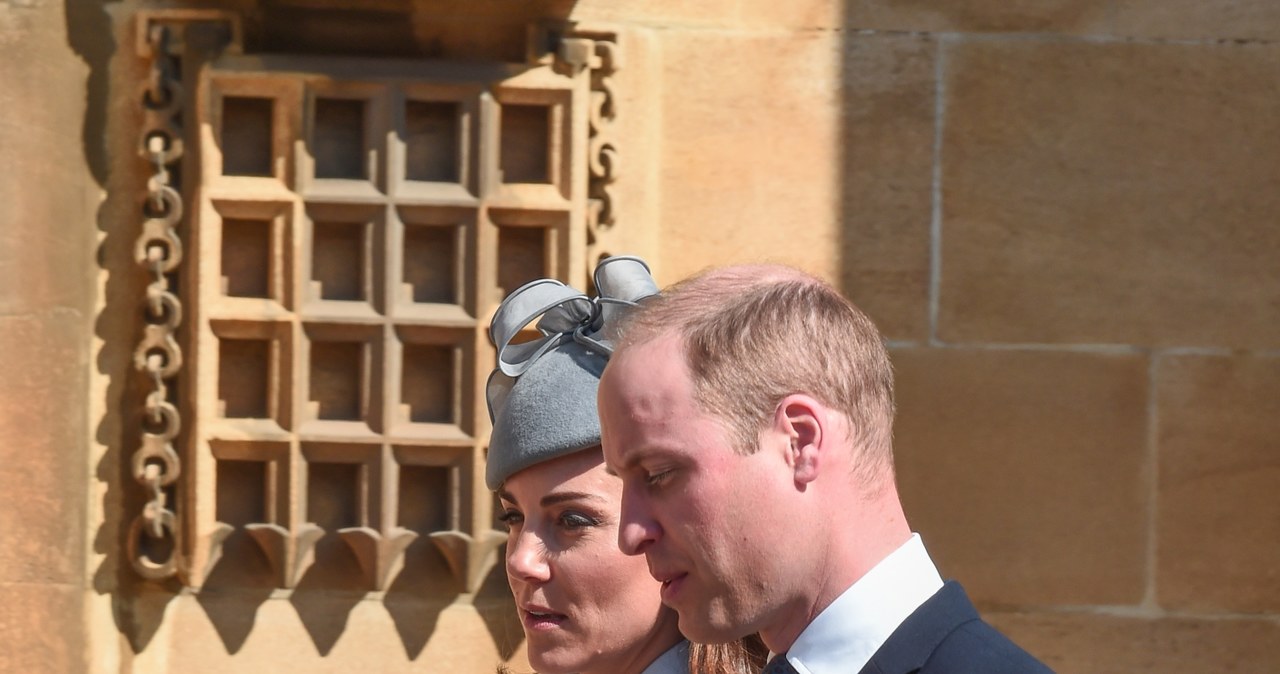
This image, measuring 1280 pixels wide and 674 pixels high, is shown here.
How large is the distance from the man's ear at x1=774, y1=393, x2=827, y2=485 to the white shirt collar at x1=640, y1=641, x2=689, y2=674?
649mm

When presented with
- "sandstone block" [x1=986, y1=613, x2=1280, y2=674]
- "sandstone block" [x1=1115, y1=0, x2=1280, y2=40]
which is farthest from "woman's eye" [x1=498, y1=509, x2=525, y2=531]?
"sandstone block" [x1=1115, y1=0, x2=1280, y2=40]

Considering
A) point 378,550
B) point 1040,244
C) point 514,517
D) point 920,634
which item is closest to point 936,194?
point 1040,244

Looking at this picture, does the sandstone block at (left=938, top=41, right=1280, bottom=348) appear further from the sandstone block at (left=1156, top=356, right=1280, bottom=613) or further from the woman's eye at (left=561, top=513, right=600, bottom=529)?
A: the woman's eye at (left=561, top=513, right=600, bottom=529)

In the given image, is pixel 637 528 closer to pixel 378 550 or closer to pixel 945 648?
pixel 945 648

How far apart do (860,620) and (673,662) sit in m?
0.64

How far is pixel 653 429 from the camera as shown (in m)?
1.37

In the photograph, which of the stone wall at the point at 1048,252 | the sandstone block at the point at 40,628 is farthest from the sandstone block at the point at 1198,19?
the sandstone block at the point at 40,628

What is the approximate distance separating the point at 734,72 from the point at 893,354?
611mm

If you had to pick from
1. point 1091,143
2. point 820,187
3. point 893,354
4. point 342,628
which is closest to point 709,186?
point 820,187

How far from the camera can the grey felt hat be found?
79.2 inches

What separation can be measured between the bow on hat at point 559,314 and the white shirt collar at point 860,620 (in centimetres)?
74

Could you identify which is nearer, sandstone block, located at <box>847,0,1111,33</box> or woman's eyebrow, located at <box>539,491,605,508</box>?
woman's eyebrow, located at <box>539,491,605,508</box>

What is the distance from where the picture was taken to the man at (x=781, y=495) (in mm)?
1343

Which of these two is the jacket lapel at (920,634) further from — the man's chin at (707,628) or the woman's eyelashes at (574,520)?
the woman's eyelashes at (574,520)
